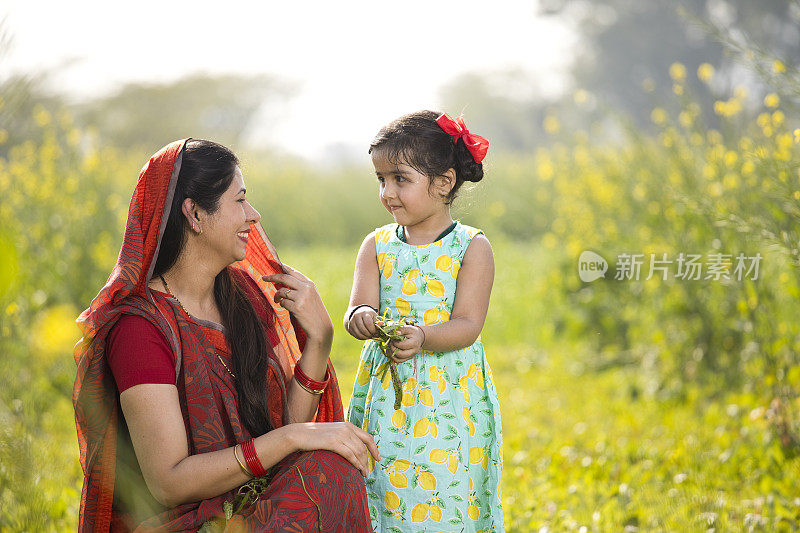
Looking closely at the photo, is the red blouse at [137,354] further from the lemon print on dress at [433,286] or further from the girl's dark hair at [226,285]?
the lemon print on dress at [433,286]

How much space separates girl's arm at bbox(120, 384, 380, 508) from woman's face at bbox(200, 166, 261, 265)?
394mm

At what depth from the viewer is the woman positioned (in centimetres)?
183

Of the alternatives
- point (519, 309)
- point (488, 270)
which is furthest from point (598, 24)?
point (488, 270)

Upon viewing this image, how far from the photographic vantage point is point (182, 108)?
2769 centimetres

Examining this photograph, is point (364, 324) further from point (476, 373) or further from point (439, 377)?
point (476, 373)

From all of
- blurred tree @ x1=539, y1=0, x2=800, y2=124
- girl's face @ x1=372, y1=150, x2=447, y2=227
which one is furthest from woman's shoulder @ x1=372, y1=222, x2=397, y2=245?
blurred tree @ x1=539, y1=0, x2=800, y2=124

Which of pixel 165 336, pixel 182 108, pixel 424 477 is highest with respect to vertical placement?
pixel 182 108

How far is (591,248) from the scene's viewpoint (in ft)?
18.9

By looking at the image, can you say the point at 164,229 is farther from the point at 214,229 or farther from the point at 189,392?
the point at 189,392

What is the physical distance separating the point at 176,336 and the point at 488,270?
941 millimetres

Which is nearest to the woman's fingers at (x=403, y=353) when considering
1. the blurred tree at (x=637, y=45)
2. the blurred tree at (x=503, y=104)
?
the blurred tree at (x=637, y=45)

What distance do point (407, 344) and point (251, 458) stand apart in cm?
50

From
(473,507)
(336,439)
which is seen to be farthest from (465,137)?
(473,507)

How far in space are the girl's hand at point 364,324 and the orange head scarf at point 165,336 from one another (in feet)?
1.29
